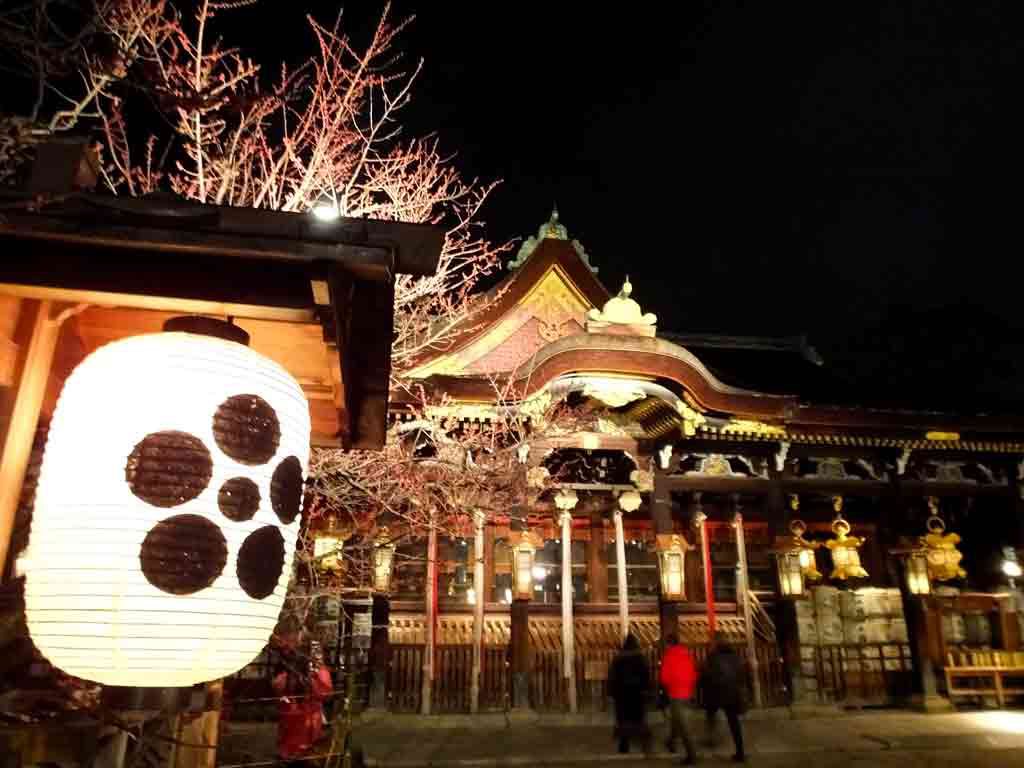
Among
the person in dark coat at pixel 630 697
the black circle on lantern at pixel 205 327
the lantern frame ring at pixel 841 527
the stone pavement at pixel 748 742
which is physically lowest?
the stone pavement at pixel 748 742

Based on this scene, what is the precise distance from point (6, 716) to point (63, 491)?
1.20 meters

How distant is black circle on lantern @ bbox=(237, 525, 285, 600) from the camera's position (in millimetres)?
3107

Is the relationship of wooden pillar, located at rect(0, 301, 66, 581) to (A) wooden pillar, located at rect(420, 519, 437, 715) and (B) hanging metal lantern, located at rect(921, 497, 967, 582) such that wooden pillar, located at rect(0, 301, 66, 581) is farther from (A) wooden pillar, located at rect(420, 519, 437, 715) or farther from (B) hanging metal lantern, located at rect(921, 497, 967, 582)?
(B) hanging metal lantern, located at rect(921, 497, 967, 582)

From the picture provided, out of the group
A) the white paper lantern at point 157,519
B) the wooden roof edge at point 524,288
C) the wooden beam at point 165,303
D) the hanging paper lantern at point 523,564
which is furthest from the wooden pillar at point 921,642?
the wooden beam at point 165,303

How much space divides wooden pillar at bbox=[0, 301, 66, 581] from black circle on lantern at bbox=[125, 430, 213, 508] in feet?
3.26

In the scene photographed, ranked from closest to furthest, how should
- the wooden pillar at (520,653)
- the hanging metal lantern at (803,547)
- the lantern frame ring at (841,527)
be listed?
1. the wooden pillar at (520,653)
2. the hanging metal lantern at (803,547)
3. the lantern frame ring at (841,527)

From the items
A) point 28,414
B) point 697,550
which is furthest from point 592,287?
point 28,414

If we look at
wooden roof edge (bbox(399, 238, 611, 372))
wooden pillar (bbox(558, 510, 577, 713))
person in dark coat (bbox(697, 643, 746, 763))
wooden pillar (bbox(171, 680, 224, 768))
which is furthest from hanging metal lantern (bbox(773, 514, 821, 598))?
wooden pillar (bbox(171, 680, 224, 768))

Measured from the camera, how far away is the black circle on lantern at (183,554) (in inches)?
113

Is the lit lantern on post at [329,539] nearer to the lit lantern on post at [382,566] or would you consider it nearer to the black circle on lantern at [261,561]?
the lit lantern on post at [382,566]

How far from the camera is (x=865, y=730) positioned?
38.5 feet

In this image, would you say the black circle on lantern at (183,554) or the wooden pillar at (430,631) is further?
the wooden pillar at (430,631)

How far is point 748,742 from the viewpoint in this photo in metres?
10.9

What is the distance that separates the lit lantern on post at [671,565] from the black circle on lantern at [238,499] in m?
10.6
